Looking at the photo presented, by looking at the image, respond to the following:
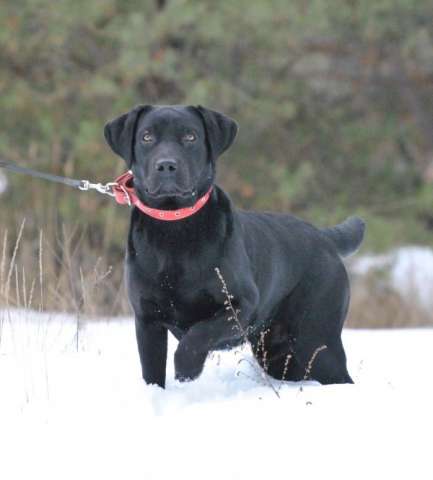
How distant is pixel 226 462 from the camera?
330 cm

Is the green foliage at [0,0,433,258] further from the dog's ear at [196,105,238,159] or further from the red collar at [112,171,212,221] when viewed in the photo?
the dog's ear at [196,105,238,159]

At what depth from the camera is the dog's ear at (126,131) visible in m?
4.47

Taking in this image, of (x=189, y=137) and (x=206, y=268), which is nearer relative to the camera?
(x=206, y=268)

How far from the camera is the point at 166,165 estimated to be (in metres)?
4.14

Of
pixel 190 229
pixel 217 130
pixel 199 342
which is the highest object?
pixel 217 130

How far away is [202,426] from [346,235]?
6.09 feet

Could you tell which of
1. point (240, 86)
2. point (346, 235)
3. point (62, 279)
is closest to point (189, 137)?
point (346, 235)

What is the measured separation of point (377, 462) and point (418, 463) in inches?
5.0

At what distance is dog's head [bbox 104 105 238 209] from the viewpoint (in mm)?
4184

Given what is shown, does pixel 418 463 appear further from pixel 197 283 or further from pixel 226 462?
pixel 197 283

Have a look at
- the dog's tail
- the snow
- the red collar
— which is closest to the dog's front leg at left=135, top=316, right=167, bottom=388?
the red collar

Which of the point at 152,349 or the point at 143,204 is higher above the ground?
the point at 143,204

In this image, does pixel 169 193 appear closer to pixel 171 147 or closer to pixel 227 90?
pixel 171 147

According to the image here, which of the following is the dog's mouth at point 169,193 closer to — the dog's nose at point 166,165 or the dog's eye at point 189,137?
the dog's nose at point 166,165
